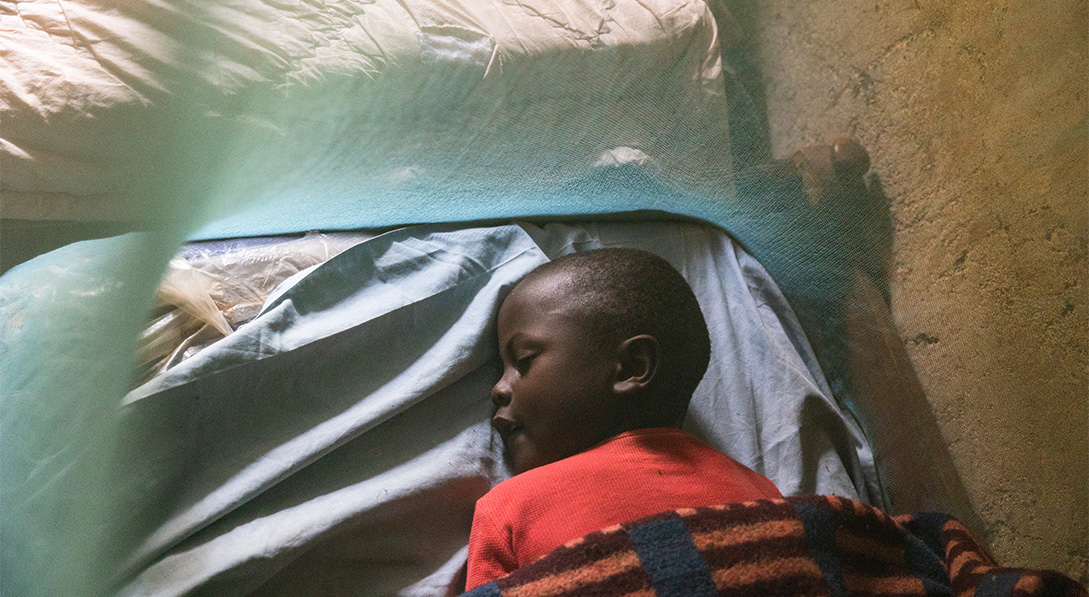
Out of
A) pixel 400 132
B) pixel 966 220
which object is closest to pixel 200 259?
pixel 400 132

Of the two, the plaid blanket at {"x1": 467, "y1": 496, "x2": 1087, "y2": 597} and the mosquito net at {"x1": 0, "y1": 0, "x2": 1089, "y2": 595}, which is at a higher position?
the mosquito net at {"x1": 0, "y1": 0, "x2": 1089, "y2": 595}

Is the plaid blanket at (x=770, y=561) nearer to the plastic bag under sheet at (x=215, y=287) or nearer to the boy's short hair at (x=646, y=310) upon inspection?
the boy's short hair at (x=646, y=310)

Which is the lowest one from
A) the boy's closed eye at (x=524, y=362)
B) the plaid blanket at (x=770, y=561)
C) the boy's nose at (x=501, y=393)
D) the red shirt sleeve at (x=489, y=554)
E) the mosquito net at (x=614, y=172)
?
the red shirt sleeve at (x=489, y=554)

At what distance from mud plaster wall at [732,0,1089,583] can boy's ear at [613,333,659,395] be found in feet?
1.01

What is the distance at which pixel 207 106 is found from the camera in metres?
0.52

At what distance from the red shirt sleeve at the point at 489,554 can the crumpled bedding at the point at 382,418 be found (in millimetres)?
62

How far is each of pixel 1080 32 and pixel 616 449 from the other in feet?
2.15

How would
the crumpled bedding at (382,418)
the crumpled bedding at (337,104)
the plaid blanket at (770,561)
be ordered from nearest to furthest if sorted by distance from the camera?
1. the crumpled bedding at (337,104)
2. the plaid blanket at (770,561)
3. the crumpled bedding at (382,418)

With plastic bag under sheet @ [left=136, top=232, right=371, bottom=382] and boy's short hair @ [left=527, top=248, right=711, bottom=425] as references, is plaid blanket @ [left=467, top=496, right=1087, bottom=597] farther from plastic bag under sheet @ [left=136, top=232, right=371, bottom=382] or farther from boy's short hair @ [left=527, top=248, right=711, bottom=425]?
plastic bag under sheet @ [left=136, top=232, right=371, bottom=382]

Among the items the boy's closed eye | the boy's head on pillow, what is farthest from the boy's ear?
the boy's closed eye

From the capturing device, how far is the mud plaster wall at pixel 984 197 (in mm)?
755

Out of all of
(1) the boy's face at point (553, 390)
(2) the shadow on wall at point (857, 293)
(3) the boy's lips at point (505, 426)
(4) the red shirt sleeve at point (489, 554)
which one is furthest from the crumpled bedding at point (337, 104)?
(4) the red shirt sleeve at point (489, 554)

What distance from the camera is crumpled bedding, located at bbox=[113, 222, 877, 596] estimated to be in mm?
816

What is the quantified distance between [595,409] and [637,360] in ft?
0.28
